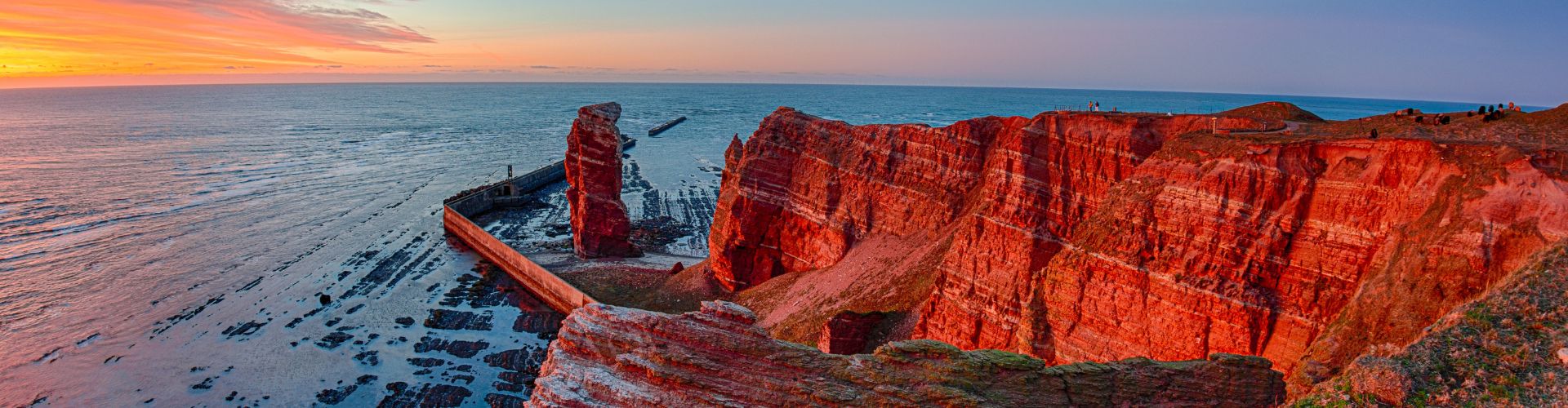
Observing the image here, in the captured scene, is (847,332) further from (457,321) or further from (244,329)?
(244,329)

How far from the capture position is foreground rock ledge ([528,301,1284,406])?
14.3 metres

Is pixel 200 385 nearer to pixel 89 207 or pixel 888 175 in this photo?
pixel 888 175

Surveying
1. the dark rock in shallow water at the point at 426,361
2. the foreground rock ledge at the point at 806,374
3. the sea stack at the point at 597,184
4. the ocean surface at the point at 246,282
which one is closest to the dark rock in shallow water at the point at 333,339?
the ocean surface at the point at 246,282

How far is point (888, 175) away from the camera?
36.6 m

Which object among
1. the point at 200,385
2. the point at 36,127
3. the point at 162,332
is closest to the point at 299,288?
the point at 162,332

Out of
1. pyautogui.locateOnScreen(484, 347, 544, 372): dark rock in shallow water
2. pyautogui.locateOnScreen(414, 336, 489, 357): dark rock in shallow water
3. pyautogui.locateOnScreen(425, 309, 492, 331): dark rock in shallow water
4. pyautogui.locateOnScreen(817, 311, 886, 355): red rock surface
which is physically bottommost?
pyautogui.locateOnScreen(484, 347, 544, 372): dark rock in shallow water

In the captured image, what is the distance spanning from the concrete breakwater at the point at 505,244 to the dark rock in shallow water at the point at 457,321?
3.86 metres

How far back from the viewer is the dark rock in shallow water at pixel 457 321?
40656 millimetres

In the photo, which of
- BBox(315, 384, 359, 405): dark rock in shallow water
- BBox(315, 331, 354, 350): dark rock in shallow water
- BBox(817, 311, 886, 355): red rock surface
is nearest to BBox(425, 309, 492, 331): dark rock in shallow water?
BBox(315, 331, 354, 350): dark rock in shallow water

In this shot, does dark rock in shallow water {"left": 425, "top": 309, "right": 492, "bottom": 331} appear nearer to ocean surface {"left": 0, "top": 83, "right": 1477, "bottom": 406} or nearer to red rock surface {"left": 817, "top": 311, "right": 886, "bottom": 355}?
ocean surface {"left": 0, "top": 83, "right": 1477, "bottom": 406}

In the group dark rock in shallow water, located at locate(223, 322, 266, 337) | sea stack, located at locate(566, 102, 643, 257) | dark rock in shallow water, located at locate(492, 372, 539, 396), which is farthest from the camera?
sea stack, located at locate(566, 102, 643, 257)

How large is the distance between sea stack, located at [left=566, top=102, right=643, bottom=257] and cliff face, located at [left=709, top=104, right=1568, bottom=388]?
82.4 ft

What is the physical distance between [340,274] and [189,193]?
38.1m

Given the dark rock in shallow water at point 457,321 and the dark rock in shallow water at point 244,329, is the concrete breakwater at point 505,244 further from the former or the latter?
the dark rock in shallow water at point 244,329
